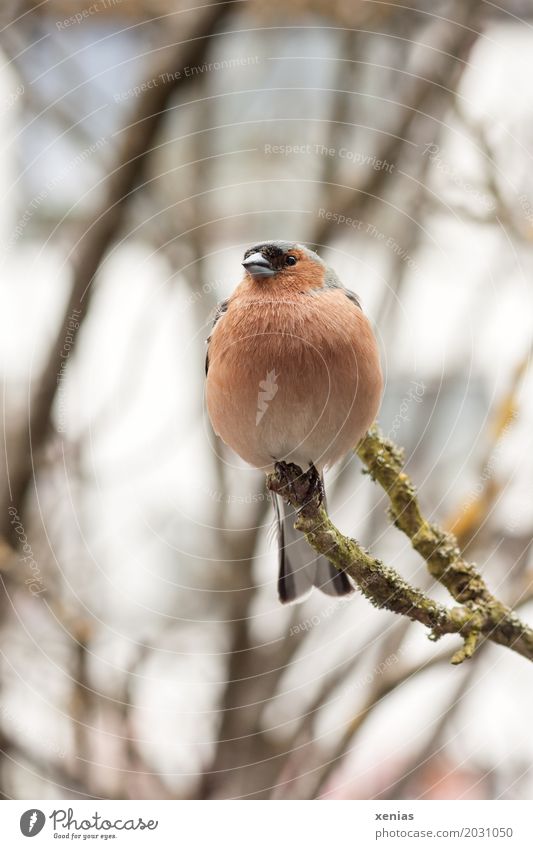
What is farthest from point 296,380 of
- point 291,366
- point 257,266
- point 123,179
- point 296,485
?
point 123,179

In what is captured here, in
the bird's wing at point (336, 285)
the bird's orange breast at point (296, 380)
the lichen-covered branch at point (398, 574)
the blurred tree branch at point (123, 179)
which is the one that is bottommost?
the lichen-covered branch at point (398, 574)

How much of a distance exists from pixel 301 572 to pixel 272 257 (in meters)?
0.83

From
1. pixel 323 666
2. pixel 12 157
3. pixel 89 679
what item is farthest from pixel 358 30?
pixel 89 679

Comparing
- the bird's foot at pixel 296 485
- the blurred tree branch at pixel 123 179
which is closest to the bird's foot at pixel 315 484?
the bird's foot at pixel 296 485

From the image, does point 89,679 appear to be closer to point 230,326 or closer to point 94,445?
point 94,445

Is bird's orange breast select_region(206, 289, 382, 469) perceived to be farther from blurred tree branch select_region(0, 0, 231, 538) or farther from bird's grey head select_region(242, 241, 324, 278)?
blurred tree branch select_region(0, 0, 231, 538)

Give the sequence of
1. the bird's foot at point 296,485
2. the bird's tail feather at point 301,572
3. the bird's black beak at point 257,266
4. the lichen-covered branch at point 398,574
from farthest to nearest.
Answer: the bird's tail feather at point 301,572
the bird's black beak at point 257,266
the bird's foot at point 296,485
the lichen-covered branch at point 398,574

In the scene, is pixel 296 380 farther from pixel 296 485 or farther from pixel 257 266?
pixel 257 266

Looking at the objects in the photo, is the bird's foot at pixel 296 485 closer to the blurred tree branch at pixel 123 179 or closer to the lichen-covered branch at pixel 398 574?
the lichen-covered branch at pixel 398 574

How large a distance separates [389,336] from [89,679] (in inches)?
64.7

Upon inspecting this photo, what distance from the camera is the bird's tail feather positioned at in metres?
2.10

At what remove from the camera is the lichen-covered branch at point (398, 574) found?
1.65 meters

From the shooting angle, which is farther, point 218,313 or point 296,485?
point 218,313

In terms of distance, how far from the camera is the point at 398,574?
5.54 ft
